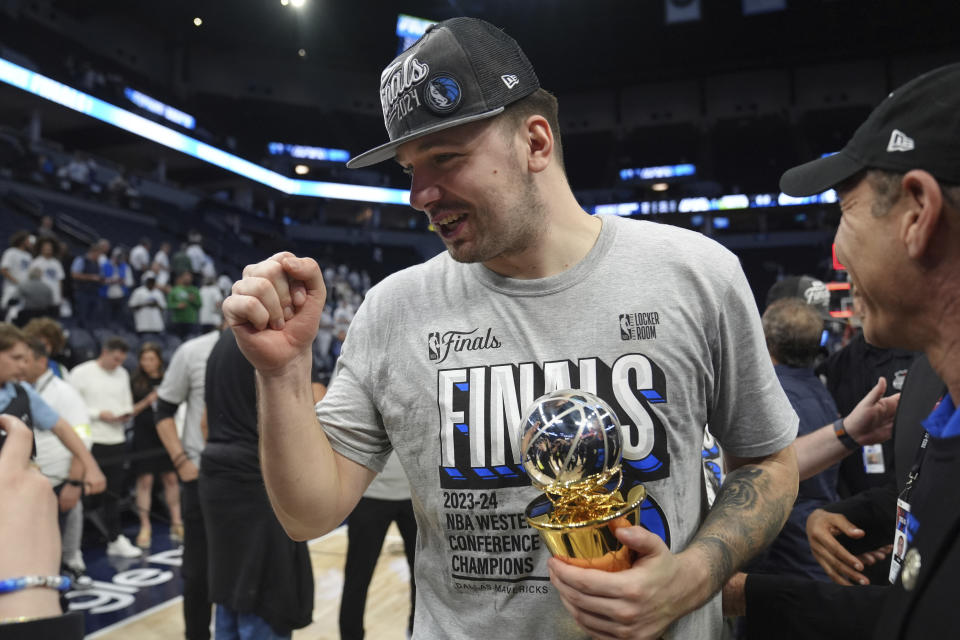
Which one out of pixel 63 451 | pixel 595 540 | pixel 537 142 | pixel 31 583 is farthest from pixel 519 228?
pixel 63 451

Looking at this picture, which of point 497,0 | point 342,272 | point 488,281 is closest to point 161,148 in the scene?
point 342,272

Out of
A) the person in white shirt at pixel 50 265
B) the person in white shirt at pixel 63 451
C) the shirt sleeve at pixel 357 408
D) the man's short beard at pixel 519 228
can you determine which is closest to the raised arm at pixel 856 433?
the man's short beard at pixel 519 228

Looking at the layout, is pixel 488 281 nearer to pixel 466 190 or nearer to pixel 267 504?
pixel 466 190

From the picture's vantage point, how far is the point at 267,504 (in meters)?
2.87

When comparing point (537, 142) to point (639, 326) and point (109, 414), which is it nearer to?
point (639, 326)

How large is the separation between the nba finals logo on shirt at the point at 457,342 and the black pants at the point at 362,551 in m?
2.21

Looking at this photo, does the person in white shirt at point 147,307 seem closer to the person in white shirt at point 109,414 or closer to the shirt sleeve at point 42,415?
the person in white shirt at point 109,414

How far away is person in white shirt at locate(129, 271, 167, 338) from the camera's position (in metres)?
10.2

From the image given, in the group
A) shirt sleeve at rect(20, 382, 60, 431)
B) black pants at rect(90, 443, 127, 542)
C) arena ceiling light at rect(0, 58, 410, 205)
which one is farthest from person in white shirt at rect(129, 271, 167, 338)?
shirt sleeve at rect(20, 382, 60, 431)

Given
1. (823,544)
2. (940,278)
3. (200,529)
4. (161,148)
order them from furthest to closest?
(161,148) → (200,529) → (823,544) → (940,278)

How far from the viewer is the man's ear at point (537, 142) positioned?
1284 mm

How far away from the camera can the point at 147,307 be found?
10250mm

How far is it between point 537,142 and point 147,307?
1039cm

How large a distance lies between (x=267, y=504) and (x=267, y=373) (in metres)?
1.99
